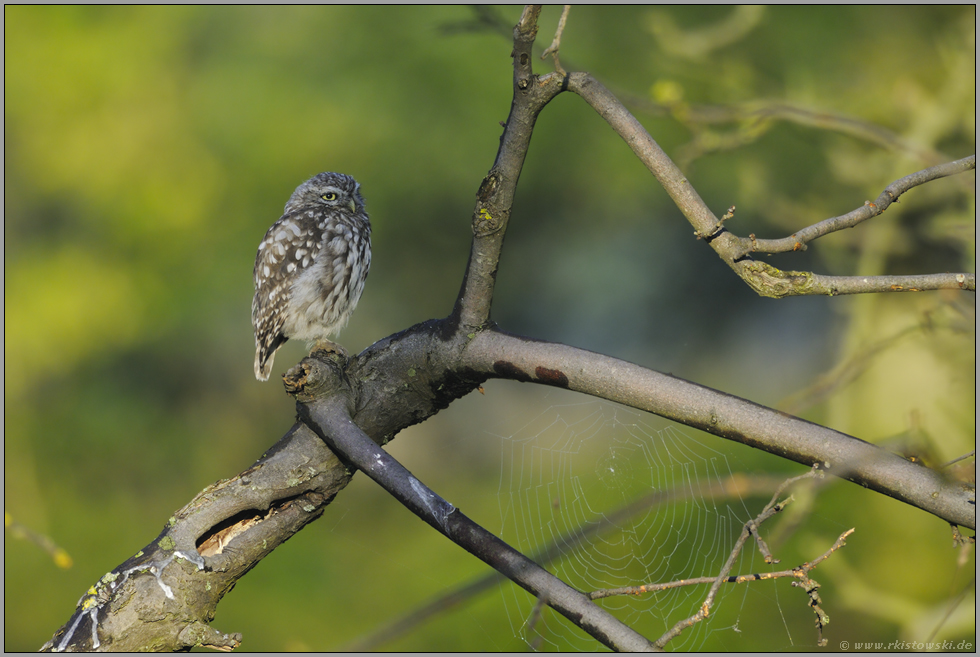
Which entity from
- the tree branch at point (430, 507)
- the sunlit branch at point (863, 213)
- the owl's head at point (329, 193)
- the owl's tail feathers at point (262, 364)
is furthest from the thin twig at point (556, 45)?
the owl's tail feathers at point (262, 364)

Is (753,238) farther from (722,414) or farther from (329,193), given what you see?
(329,193)

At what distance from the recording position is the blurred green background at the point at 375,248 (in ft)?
15.6

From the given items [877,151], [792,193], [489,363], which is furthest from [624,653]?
[792,193]

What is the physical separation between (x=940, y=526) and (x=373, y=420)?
393 cm

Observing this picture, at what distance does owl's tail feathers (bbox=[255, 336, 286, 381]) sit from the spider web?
1.49 meters

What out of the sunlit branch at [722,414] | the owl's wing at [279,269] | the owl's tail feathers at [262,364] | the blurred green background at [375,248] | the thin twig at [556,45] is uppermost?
the blurred green background at [375,248]

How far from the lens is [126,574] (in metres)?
1.41

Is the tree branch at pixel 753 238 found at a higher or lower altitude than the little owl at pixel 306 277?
lower

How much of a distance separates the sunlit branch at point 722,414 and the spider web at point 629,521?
1.52 meters

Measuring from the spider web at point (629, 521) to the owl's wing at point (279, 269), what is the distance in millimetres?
1540

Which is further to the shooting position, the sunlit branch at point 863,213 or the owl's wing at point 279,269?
the owl's wing at point 279,269

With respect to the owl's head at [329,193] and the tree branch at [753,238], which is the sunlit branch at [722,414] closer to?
the tree branch at [753,238]

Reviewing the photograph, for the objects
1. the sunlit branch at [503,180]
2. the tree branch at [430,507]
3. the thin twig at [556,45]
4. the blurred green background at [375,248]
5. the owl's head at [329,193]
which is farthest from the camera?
the blurred green background at [375,248]

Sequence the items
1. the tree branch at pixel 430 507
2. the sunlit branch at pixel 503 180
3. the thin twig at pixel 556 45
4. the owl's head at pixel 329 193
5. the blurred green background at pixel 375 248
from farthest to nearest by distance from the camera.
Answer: the blurred green background at pixel 375 248, the owl's head at pixel 329 193, the sunlit branch at pixel 503 180, the thin twig at pixel 556 45, the tree branch at pixel 430 507
